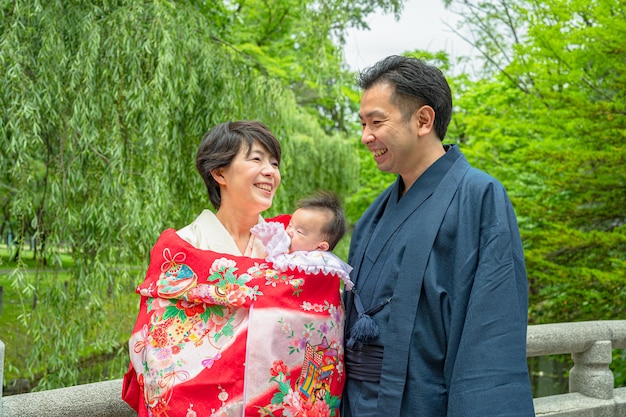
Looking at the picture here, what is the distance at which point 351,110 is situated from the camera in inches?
559

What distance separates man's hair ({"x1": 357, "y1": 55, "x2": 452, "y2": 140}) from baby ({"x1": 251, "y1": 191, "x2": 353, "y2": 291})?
41 centimetres

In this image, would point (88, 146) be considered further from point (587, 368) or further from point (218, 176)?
point (587, 368)

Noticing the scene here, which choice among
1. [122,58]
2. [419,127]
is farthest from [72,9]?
[419,127]

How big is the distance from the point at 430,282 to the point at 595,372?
8.14 feet

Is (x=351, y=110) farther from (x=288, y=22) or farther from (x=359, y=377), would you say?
(x=359, y=377)

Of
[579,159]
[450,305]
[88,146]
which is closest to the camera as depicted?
[450,305]

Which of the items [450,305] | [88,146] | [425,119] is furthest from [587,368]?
[88,146]

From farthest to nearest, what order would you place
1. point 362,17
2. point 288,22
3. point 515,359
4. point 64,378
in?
point 288,22
point 362,17
point 64,378
point 515,359

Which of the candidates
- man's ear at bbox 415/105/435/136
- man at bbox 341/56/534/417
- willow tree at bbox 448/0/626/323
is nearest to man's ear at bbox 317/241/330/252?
man at bbox 341/56/534/417

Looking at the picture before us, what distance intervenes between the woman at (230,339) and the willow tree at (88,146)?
2316mm

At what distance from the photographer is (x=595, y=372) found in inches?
146

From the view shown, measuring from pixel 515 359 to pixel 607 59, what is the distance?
5.51 meters

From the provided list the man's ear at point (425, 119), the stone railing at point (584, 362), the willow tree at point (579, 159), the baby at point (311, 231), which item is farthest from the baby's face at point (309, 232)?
the willow tree at point (579, 159)

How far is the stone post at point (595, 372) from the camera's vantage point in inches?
145
